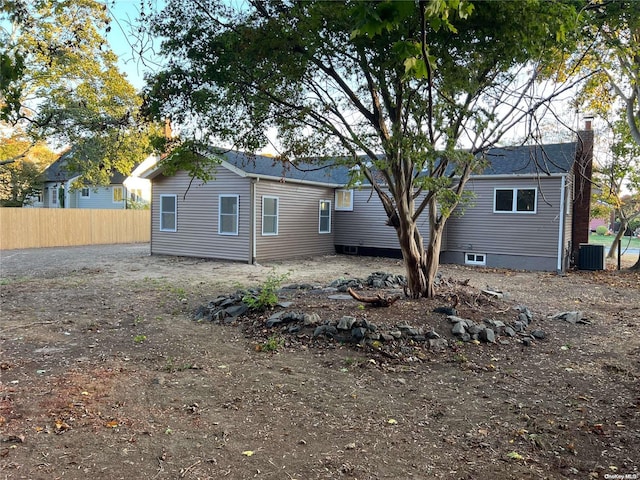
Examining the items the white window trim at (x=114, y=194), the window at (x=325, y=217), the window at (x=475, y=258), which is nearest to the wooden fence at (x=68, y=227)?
the white window trim at (x=114, y=194)

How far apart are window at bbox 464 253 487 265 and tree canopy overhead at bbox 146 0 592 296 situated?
361 inches

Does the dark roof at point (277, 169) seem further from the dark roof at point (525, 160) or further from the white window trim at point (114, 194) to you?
the white window trim at point (114, 194)

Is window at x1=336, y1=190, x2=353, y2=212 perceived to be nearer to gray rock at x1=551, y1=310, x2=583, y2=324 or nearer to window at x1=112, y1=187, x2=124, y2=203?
gray rock at x1=551, y1=310, x2=583, y2=324

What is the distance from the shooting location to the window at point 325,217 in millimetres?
17953

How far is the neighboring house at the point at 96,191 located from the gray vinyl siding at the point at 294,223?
17747 mm

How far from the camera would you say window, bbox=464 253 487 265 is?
15682 millimetres

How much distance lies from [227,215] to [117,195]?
19962 mm

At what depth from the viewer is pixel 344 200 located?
18344mm

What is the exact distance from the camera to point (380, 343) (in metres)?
5.34

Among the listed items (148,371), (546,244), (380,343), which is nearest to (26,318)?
(148,371)

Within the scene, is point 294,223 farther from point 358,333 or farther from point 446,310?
point 358,333

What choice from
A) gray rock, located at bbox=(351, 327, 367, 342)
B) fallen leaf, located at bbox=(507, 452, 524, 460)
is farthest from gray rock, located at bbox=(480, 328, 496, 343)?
fallen leaf, located at bbox=(507, 452, 524, 460)

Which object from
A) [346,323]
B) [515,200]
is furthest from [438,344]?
[515,200]

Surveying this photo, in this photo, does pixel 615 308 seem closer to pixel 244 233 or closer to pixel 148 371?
pixel 148 371
